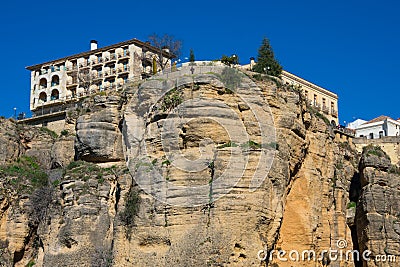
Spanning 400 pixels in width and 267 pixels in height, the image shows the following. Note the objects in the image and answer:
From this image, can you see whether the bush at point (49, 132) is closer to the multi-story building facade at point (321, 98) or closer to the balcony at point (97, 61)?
the balcony at point (97, 61)

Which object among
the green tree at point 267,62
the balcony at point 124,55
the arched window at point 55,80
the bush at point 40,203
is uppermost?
the balcony at point 124,55

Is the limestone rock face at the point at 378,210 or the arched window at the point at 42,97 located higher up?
the arched window at the point at 42,97

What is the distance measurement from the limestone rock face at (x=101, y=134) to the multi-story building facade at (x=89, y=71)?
12.1 m

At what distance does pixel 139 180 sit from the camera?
40.6m

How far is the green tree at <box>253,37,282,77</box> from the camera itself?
50.4 meters

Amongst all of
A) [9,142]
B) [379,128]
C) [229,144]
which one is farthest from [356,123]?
[229,144]

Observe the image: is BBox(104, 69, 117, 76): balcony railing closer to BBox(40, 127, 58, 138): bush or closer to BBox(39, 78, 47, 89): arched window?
BBox(39, 78, 47, 89): arched window

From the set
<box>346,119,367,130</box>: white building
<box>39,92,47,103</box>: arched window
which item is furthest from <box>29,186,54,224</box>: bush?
<box>346,119,367,130</box>: white building

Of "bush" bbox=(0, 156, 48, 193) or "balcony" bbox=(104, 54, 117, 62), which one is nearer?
"bush" bbox=(0, 156, 48, 193)

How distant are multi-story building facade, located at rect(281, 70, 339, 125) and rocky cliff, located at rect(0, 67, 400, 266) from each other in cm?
1310

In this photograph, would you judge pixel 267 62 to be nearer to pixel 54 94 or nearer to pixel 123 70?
pixel 123 70

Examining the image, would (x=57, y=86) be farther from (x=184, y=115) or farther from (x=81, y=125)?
(x=184, y=115)

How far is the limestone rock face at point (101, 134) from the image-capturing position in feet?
148

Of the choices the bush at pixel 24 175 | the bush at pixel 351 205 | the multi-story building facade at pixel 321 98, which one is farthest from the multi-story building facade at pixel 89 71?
the bush at pixel 351 205
